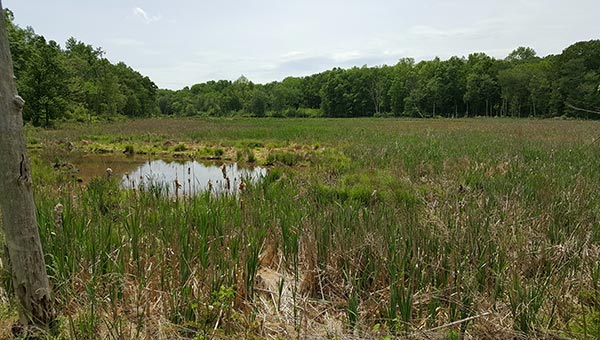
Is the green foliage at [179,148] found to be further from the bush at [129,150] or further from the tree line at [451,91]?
the tree line at [451,91]

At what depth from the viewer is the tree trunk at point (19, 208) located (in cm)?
208

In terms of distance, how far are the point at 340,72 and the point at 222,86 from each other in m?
68.4

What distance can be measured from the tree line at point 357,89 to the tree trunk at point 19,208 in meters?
2.98

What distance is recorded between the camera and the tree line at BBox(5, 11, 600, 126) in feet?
91.4

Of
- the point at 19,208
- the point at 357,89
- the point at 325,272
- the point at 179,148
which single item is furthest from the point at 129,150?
the point at 357,89

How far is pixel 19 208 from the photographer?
218cm

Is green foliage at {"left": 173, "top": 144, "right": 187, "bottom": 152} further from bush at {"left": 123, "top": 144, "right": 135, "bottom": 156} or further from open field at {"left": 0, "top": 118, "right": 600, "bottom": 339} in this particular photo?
open field at {"left": 0, "top": 118, "right": 600, "bottom": 339}

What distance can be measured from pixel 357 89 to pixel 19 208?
9113 cm

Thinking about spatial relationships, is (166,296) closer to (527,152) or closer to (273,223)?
(273,223)

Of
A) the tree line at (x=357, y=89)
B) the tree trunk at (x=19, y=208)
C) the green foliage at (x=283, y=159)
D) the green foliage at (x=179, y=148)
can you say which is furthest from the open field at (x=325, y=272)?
the green foliage at (x=179, y=148)

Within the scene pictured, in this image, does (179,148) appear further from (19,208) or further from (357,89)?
(357,89)

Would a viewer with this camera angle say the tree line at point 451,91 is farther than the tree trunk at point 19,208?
→ Yes

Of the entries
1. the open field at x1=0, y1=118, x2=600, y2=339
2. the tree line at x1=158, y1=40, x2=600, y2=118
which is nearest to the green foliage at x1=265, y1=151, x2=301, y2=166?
the tree line at x1=158, y1=40, x2=600, y2=118

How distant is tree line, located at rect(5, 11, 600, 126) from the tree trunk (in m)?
2.98
